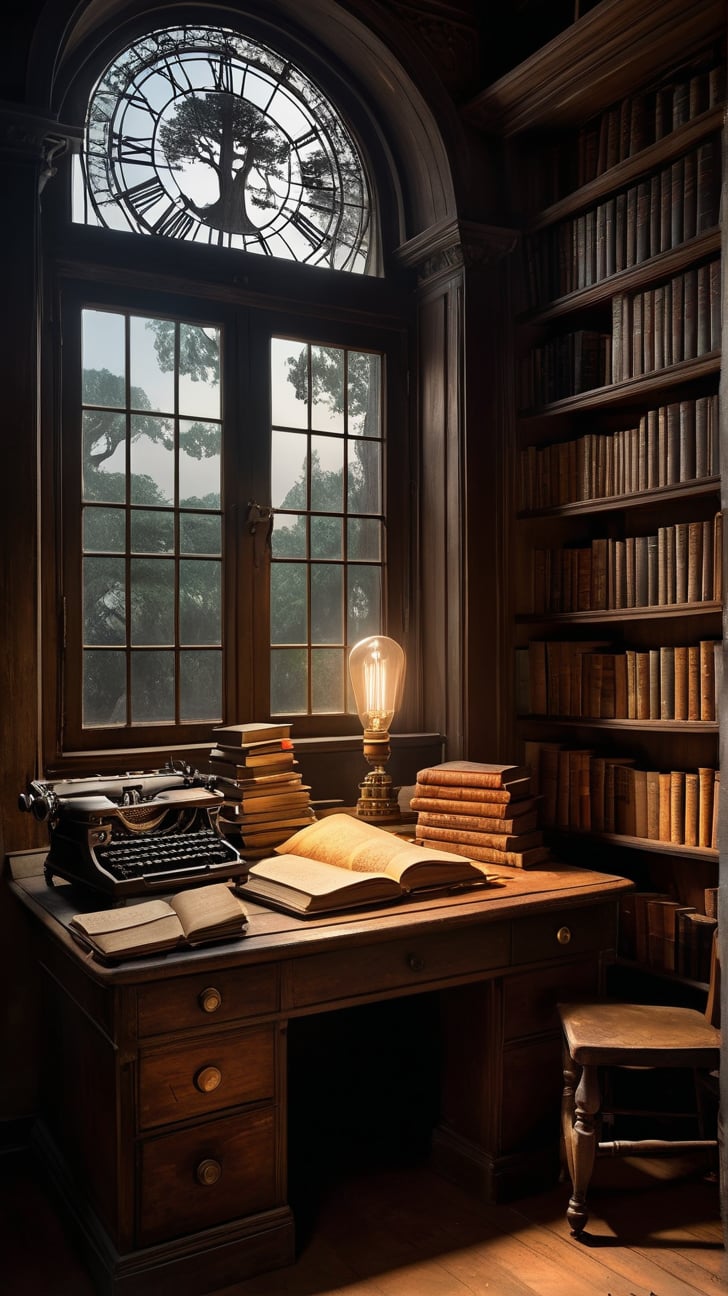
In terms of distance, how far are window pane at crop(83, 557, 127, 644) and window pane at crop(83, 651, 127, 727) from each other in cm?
6

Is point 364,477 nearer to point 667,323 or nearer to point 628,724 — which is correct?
point 667,323

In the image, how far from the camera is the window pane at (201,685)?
362 centimetres

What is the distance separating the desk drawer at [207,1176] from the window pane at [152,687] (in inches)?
58.1

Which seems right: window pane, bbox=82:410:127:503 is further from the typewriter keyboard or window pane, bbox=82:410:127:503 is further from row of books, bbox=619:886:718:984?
row of books, bbox=619:886:718:984

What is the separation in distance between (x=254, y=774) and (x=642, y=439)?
165 cm

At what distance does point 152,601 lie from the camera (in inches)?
140

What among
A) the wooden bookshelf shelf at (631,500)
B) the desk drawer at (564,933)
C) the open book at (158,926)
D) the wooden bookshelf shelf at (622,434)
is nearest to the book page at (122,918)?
the open book at (158,926)

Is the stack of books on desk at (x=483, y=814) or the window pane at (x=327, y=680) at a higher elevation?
the window pane at (x=327, y=680)

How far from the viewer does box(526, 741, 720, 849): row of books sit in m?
3.23

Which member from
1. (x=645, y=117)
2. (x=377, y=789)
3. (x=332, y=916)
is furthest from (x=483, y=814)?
(x=645, y=117)

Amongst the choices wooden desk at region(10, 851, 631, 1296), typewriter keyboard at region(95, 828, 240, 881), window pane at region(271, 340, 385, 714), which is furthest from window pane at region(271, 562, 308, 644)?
wooden desk at region(10, 851, 631, 1296)

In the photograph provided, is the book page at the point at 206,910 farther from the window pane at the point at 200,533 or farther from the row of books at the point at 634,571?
the row of books at the point at 634,571

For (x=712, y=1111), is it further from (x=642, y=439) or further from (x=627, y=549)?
(x=642, y=439)

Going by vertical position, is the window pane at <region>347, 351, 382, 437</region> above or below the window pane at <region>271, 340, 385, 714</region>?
above
